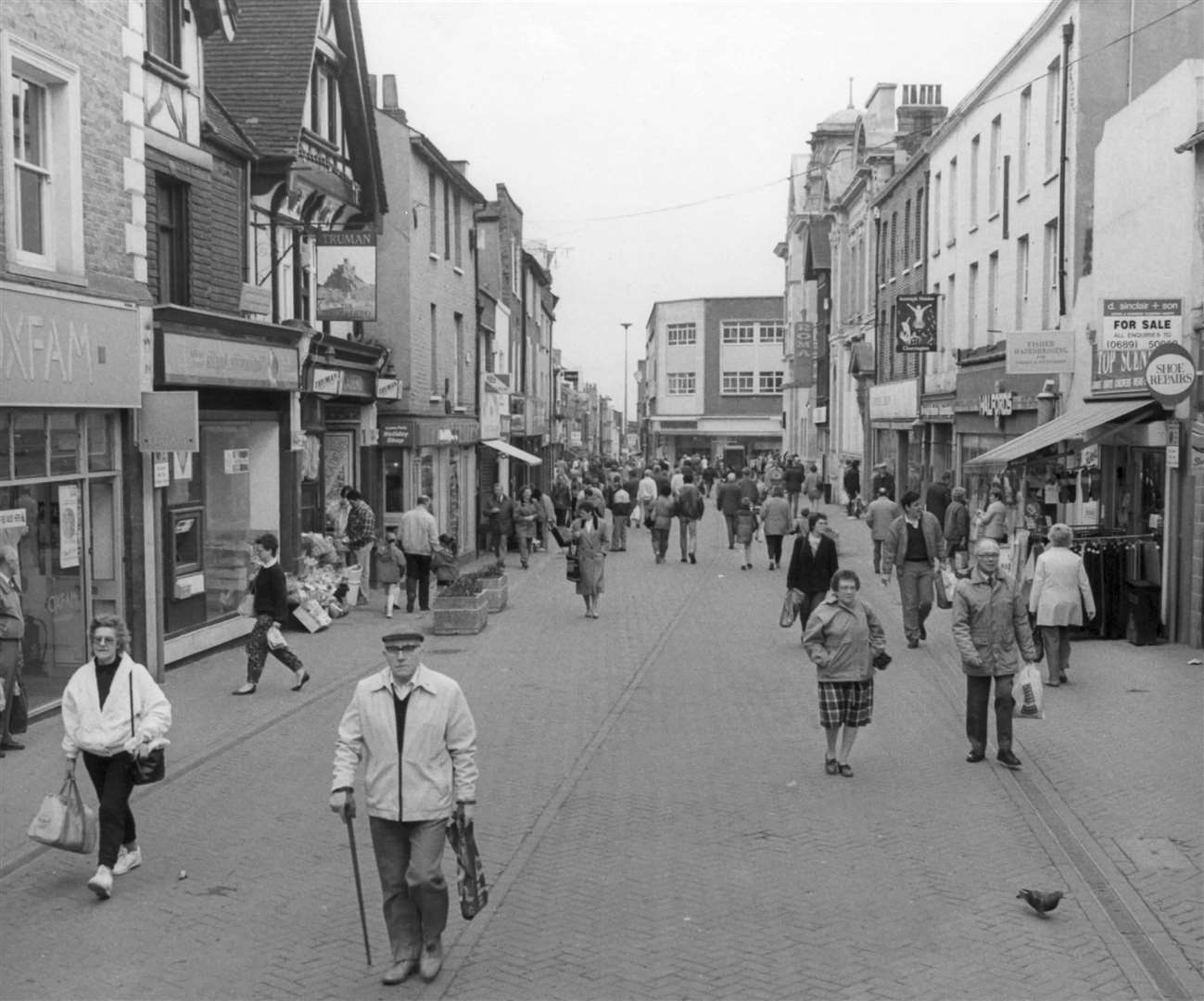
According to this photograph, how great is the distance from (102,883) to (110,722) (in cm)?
85

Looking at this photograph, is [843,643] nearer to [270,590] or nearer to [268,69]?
[270,590]

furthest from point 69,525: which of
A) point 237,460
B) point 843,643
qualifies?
point 843,643

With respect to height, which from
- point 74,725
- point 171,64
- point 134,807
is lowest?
point 134,807

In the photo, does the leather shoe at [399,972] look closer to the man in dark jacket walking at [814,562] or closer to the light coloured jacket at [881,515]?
the man in dark jacket walking at [814,562]

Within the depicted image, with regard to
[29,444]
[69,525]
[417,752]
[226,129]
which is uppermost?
[226,129]

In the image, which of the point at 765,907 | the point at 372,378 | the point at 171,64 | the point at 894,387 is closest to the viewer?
the point at 765,907

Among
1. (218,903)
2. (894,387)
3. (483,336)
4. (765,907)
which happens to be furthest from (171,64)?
(894,387)

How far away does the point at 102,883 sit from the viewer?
7734mm

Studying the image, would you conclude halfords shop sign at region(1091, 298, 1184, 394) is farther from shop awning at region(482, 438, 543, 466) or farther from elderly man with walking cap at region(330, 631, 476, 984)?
shop awning at region(482, 438, 543, 466)

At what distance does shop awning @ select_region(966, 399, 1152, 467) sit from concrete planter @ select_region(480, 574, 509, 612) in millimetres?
7415

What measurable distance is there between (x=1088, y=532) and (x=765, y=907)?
12515 millimetres

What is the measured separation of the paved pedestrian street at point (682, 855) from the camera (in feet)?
21.8

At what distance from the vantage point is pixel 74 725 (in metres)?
7.96

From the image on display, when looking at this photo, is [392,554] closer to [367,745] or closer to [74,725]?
[74,725]
